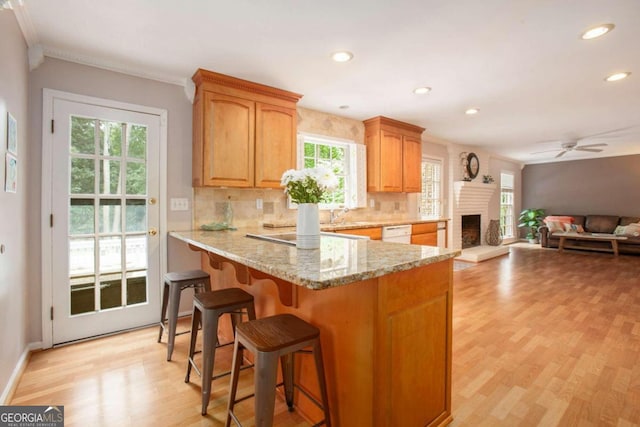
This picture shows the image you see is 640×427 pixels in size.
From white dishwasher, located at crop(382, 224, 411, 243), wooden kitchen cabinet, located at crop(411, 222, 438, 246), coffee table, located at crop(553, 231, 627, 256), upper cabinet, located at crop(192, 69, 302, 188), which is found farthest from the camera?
coffee table, located at crop(553, 231, 627, 256)

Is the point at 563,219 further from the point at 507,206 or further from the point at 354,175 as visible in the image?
the point at 354,175

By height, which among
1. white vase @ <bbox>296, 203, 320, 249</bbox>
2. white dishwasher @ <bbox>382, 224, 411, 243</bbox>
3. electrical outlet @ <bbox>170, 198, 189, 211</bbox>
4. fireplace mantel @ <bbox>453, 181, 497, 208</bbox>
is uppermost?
fireplace mantel @ <bbox>453, 181, 497, 208</bbox>

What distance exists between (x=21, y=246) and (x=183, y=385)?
5.05 ft

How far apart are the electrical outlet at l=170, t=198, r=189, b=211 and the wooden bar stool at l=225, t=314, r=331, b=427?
1.98 metres

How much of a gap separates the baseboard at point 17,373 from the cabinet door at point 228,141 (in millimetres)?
1804

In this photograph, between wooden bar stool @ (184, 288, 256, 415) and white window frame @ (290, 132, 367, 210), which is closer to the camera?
wooden bar stool @ (184, 288, 256, 415)

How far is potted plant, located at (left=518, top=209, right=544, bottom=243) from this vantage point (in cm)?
876

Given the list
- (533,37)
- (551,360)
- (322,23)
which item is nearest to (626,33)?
(533,37)

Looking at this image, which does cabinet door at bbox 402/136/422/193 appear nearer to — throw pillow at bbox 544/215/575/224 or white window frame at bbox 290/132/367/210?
white window frame at bbox 290/132/367/210

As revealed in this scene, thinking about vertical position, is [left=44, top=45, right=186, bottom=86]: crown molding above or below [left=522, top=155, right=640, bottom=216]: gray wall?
above

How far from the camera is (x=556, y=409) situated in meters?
1.71

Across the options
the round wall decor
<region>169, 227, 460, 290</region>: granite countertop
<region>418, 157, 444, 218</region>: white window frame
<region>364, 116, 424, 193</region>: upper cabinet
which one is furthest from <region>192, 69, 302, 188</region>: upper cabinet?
the round wall decor

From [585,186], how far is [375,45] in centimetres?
901

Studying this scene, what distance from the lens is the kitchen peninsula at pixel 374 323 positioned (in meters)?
1.21
